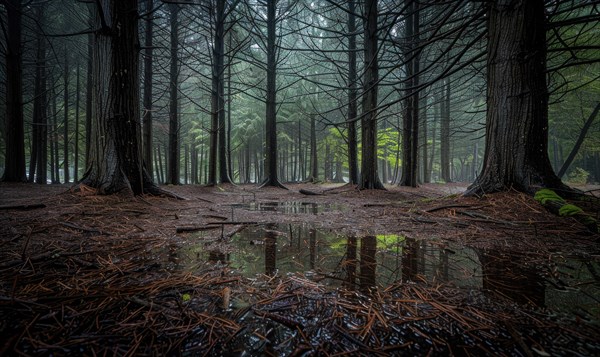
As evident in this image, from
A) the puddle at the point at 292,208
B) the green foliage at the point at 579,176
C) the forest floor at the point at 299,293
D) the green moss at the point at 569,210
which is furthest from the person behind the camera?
the green foliage at the point at 579,176

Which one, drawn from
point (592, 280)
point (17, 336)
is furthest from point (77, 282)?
point (592, 280)

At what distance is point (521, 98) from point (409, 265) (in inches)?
132

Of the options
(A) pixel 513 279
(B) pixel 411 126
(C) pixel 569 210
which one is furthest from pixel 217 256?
(B) pixel 411 126

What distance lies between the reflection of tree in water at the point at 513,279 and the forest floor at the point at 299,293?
1cm

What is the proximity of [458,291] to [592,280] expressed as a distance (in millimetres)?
938

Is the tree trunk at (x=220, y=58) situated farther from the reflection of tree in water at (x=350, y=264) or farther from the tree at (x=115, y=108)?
the reflection of tree in water at (x=350, y=264)

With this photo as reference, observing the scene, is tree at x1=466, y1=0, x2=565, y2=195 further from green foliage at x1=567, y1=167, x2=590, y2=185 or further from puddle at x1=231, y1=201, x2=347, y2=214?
green foliage at x1=567, y1=167, x2=590, y2=185

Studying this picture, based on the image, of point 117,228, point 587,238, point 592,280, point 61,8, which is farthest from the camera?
point 61,8

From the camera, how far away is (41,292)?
1217 millimetres

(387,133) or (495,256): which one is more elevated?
(387,133)

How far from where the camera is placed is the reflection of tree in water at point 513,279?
1265 millimetres

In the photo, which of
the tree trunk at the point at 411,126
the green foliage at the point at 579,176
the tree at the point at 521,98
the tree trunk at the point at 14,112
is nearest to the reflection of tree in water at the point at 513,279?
the tree at the point at 521,98

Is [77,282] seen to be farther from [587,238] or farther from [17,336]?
[587,238]

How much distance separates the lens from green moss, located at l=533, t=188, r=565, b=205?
9.03 ft
